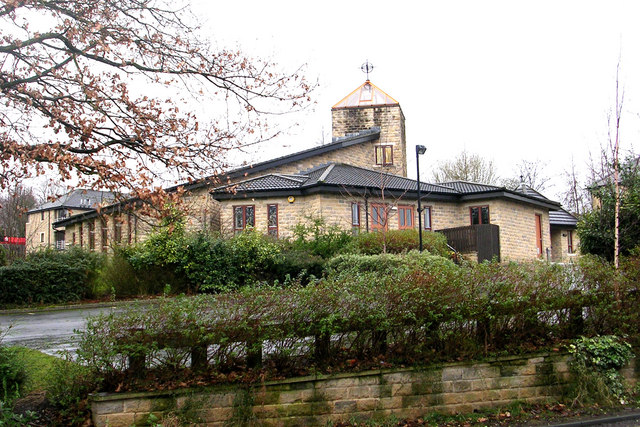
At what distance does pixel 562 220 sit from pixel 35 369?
115ft

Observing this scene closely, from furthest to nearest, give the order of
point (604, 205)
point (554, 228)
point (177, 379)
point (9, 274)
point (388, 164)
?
point (554, 228)
point (388, 164)
point (9, 274)
point (604, 205)
point (177, 379)

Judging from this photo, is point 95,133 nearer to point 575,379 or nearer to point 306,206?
point 575,379

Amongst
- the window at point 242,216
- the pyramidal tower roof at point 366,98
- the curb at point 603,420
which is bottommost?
the curb at point 603,420

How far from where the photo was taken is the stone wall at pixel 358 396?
5531mm

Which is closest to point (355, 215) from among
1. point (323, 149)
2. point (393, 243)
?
point (393, 243)

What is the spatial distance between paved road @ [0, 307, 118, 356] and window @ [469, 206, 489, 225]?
1713cm

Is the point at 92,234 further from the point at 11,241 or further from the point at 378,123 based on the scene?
the point at 378,123

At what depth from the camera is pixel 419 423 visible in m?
6.28

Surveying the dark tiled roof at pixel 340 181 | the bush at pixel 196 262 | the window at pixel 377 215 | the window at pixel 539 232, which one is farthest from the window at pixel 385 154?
the bush at pixel 196 262

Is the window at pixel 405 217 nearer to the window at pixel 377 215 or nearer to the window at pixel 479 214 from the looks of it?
the window at pixel 377 215

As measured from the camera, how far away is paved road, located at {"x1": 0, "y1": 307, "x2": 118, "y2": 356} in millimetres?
8859

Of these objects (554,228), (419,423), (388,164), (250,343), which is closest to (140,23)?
(250,343)

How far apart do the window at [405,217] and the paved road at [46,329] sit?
13079mm

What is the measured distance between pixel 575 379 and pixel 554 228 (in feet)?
102
